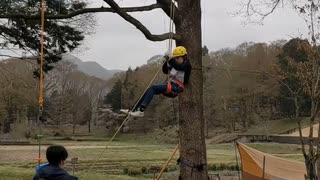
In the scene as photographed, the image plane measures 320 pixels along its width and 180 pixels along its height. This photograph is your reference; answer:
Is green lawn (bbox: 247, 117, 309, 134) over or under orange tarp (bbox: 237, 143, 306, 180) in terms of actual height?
under

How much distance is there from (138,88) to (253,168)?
50075 mm

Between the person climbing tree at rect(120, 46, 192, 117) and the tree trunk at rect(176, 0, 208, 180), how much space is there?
1.42 ft

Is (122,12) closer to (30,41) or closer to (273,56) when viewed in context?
(30,41)

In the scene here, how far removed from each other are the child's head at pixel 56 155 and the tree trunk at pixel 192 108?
4031mm

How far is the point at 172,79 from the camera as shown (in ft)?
24.9

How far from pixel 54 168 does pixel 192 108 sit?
422cm

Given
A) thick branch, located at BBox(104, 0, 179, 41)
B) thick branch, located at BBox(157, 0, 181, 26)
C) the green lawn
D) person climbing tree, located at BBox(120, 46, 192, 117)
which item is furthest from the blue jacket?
the green lawn

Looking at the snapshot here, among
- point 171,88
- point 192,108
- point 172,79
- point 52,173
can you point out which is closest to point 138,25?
point 172,79

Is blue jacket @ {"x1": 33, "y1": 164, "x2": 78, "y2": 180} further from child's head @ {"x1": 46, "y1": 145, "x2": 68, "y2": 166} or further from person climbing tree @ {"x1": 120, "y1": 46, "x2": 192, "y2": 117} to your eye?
person climbing tree @ {"x1": 120, "y1": 46, "x2": 192, "y2": 117}

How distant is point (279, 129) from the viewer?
63000mm

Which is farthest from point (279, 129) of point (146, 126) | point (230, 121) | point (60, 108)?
point (60, 108)

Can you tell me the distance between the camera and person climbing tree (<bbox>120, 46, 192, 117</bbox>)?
24.2 feet

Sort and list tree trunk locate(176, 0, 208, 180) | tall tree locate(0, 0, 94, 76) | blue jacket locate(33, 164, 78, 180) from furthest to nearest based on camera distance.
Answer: tall tree locate(0, 0, 94, 76), tree trunk locate(176, 0, 208, 180), blue jacket locate(33, 164, 78, 180)

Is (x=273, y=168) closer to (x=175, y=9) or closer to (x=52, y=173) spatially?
(x=175, y=9)
